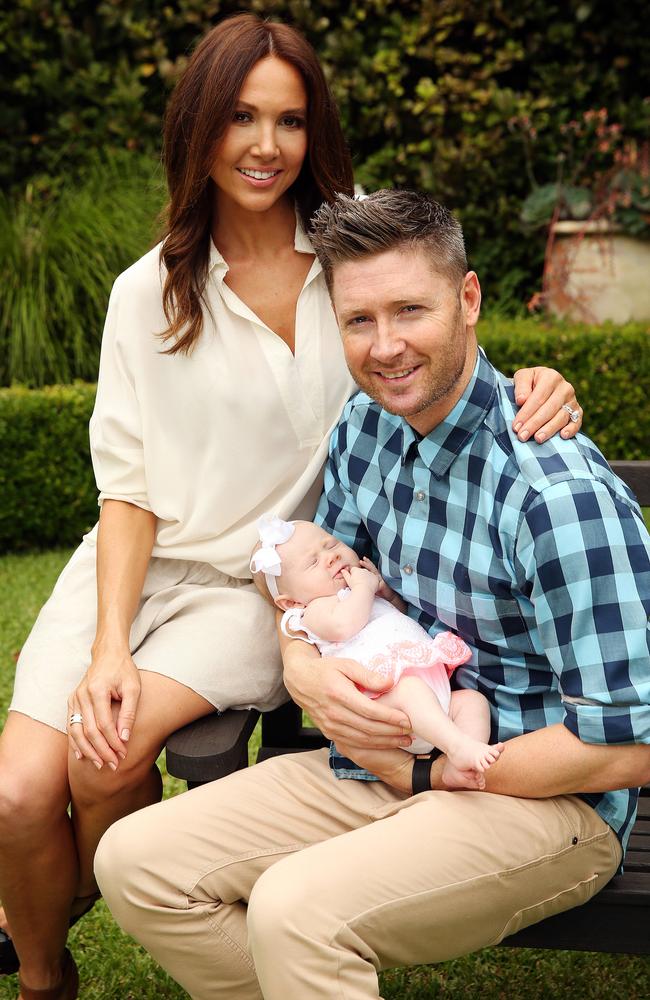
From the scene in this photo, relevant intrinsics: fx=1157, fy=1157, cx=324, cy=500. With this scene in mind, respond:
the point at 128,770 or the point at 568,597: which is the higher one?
the point at 568,597

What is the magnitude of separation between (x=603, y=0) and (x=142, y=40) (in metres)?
3.03

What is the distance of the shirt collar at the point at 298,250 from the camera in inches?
106

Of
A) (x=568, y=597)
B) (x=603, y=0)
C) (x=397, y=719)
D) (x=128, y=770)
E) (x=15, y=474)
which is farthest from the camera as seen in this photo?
(x=603, y=0)

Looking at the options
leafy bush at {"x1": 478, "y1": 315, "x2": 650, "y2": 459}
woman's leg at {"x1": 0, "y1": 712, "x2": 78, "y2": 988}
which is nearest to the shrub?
leafy bush at {"x1": 478, "y1": 315, "x2": 650, "y2": 459}

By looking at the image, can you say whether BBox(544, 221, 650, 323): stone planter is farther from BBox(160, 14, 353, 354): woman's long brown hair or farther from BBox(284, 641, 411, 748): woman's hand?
BBox(284, 641, 411, 748): woman's hand

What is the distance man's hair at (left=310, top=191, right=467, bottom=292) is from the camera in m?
2.12

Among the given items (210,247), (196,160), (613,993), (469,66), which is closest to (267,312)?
(210,247)

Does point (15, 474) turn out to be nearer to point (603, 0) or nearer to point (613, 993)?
point (613, 993)

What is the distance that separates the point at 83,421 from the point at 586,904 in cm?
424

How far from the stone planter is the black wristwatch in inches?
198

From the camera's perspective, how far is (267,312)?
2744mm

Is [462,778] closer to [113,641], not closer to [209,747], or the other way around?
[209,747]

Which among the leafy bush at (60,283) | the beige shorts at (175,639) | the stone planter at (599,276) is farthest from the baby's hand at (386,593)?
the stone planter at (599,276)

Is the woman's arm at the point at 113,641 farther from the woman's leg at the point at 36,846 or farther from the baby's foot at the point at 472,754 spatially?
the baby's foot at the point at 472,754
